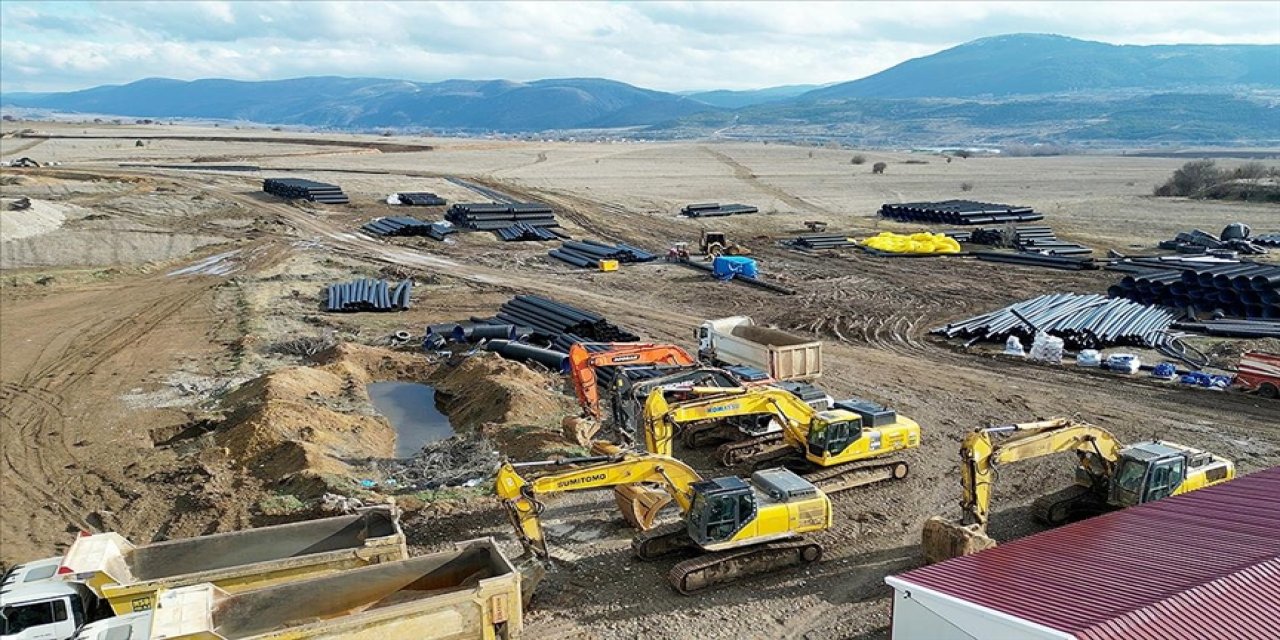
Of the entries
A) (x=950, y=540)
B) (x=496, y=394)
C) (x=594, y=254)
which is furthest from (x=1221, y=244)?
(x=496, y=394)

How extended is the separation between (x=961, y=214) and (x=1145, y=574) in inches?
1949

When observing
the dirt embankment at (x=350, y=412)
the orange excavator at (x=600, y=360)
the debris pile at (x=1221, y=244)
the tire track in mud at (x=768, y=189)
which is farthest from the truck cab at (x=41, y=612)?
the tire track in mud at (x=768, y=189)

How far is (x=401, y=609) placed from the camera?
34.6ft

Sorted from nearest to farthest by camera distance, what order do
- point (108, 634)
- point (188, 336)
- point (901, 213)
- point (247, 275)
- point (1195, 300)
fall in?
point (108, 634), point (188, 336), point (1195, 300), point (247, 275), point (901, 213)

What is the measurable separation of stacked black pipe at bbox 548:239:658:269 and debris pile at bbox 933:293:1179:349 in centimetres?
1769

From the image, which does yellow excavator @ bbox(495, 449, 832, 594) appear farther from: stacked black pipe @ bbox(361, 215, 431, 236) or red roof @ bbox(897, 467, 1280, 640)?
stacked black pipe @ bbox(361, 215, 431, 236)

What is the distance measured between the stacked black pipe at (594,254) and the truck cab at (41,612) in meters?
32.2

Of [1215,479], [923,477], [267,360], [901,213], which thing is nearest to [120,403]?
[267,360]

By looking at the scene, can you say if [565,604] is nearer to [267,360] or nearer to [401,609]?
[401,609]

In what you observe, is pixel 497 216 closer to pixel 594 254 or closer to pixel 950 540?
pixel 594 254

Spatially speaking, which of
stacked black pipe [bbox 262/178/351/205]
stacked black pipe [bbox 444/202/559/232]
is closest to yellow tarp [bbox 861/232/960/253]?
stacked black pipe [bbox 444/202/559/232]

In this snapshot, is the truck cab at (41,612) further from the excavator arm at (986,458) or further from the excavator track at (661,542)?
the excavator arm at (986,458)

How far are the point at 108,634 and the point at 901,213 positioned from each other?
187 feet

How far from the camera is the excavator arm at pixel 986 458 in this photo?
543 inches
